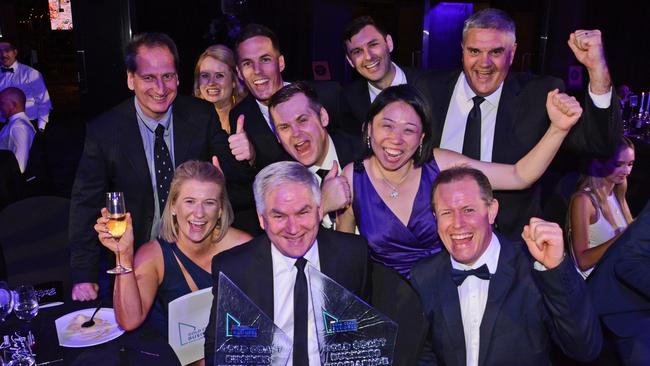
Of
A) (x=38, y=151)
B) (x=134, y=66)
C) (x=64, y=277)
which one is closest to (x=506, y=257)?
(x=134, y=66)

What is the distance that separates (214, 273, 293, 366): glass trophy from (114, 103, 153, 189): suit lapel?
4.58 feet

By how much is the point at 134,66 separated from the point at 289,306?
1.53 m

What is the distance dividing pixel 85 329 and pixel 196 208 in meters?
0.64

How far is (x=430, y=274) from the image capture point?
231 centimetres

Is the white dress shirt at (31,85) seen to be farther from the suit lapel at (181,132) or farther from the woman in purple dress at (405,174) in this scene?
the woman in purple dress at (405,174)

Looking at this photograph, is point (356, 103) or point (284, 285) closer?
point (284, 285)

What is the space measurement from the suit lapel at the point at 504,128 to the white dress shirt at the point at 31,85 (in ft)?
22.5

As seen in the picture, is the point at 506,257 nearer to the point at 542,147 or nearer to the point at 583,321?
the point at 583,321

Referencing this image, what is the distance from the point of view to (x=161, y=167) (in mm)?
3146

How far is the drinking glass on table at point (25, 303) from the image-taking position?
246 cm

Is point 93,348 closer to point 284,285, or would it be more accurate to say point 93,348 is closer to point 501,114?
point 284,285

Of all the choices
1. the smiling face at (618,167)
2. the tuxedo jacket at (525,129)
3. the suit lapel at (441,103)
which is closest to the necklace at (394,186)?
the tuxedo jacket at (525,129)

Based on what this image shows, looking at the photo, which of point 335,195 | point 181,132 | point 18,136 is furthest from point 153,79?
point 18,136

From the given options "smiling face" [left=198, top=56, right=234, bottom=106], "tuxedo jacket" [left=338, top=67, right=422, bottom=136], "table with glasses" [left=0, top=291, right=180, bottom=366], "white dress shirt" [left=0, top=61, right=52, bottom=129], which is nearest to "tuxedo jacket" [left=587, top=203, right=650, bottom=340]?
"tuxedo jacket" [left=338, top=67, right=422, bottom=136]
